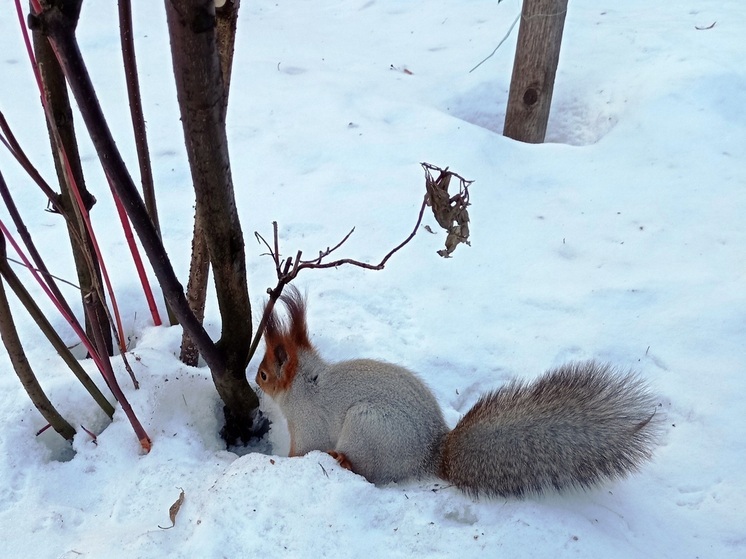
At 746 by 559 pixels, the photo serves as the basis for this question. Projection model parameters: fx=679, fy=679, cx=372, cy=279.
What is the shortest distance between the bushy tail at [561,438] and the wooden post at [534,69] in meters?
2.03

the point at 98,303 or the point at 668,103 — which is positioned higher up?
the point at 668,103

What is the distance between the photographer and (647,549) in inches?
56.0

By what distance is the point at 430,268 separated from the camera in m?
2.45

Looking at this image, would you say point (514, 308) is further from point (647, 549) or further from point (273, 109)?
point (273, 109)

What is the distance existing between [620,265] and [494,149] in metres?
0.89

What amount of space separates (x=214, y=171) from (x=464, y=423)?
803 millimetres

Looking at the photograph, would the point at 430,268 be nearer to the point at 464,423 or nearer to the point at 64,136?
the point at 464,423

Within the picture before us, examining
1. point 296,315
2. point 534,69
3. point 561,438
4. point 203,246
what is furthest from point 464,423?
point 534,69

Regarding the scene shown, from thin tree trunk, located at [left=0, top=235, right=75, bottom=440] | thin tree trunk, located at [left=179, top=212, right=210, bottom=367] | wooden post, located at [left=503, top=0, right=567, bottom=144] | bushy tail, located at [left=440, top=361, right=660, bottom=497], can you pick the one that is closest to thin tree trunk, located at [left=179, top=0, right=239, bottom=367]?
thin tree trunk, located at [left=179, top=212, right=210, bottom=367]

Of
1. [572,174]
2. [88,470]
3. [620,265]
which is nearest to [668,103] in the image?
Result: [572,174]

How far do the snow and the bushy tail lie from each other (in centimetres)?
5

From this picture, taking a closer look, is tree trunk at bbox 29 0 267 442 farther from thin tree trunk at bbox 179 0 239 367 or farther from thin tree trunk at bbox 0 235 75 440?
thin tree trunk at bbox 0 235 75 440

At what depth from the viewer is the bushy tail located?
4.70 ft

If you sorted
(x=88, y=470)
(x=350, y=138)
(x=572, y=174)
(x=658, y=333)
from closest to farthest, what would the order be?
(x=88, y=470)
(x=658, y=333)
(x=572, y=174)
(x=350, y=138)
